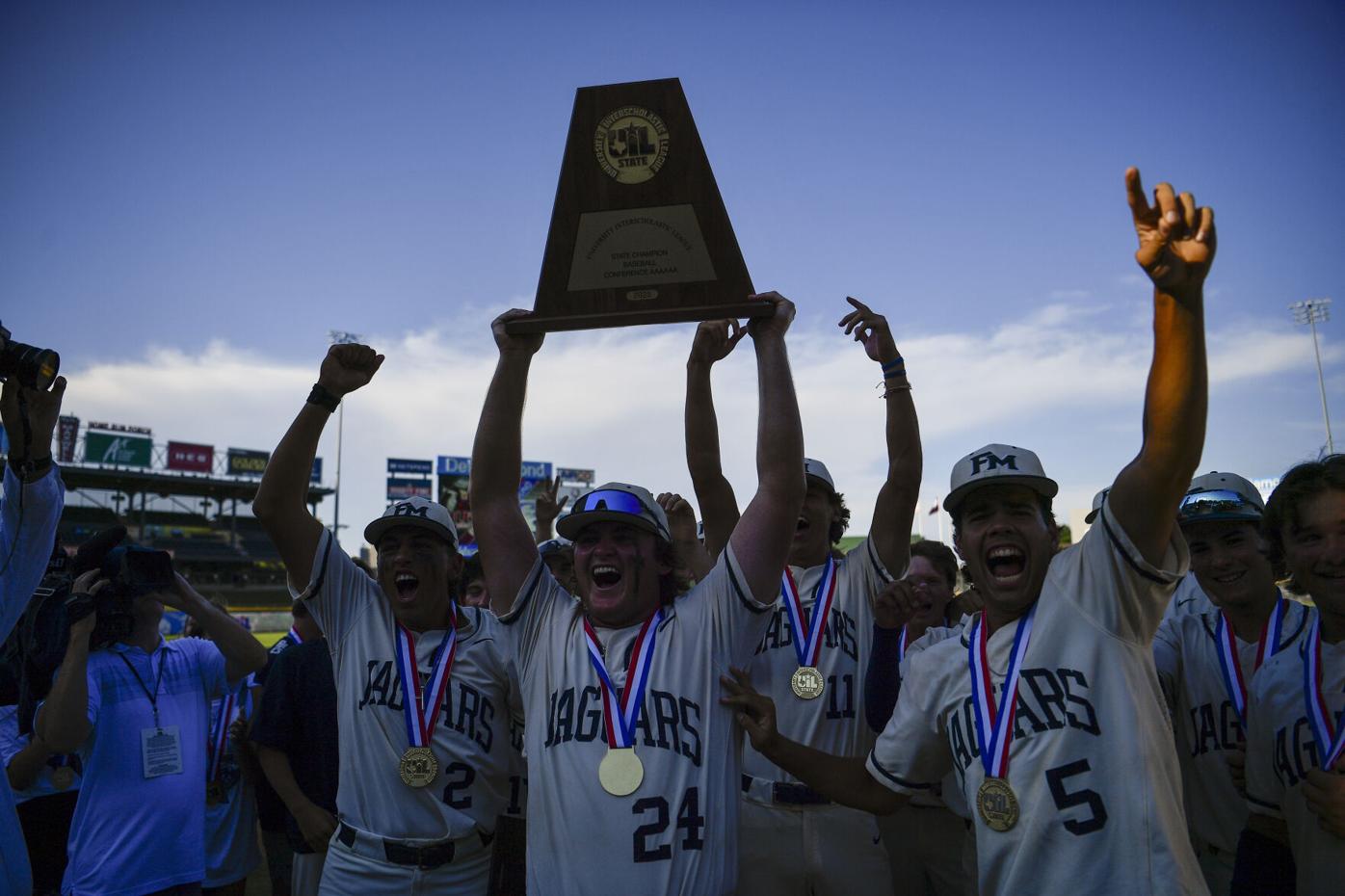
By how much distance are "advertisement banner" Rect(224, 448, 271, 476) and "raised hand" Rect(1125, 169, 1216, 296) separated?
6568cm

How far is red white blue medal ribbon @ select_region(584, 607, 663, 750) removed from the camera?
317 cm

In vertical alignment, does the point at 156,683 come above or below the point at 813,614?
below

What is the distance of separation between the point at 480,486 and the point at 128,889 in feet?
9.61

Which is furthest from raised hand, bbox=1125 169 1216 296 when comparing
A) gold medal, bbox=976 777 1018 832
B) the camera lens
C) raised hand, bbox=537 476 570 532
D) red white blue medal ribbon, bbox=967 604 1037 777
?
the camera lens

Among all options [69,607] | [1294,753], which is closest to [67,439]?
[69,607]

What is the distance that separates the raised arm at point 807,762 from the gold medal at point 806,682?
0.94m

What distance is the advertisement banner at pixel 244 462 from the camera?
2409 inches

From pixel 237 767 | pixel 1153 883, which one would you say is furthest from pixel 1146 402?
pixel 237 767

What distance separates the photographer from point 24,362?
326 cm

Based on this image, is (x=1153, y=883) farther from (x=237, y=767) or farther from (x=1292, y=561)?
(x=237, y=767)

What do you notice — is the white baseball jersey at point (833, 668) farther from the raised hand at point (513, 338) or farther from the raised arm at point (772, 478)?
the raised hand at point (513, 338)

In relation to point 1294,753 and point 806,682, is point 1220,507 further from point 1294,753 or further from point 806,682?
point 806,682

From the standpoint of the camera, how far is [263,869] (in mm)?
8578

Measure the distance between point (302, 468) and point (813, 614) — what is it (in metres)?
2.60
